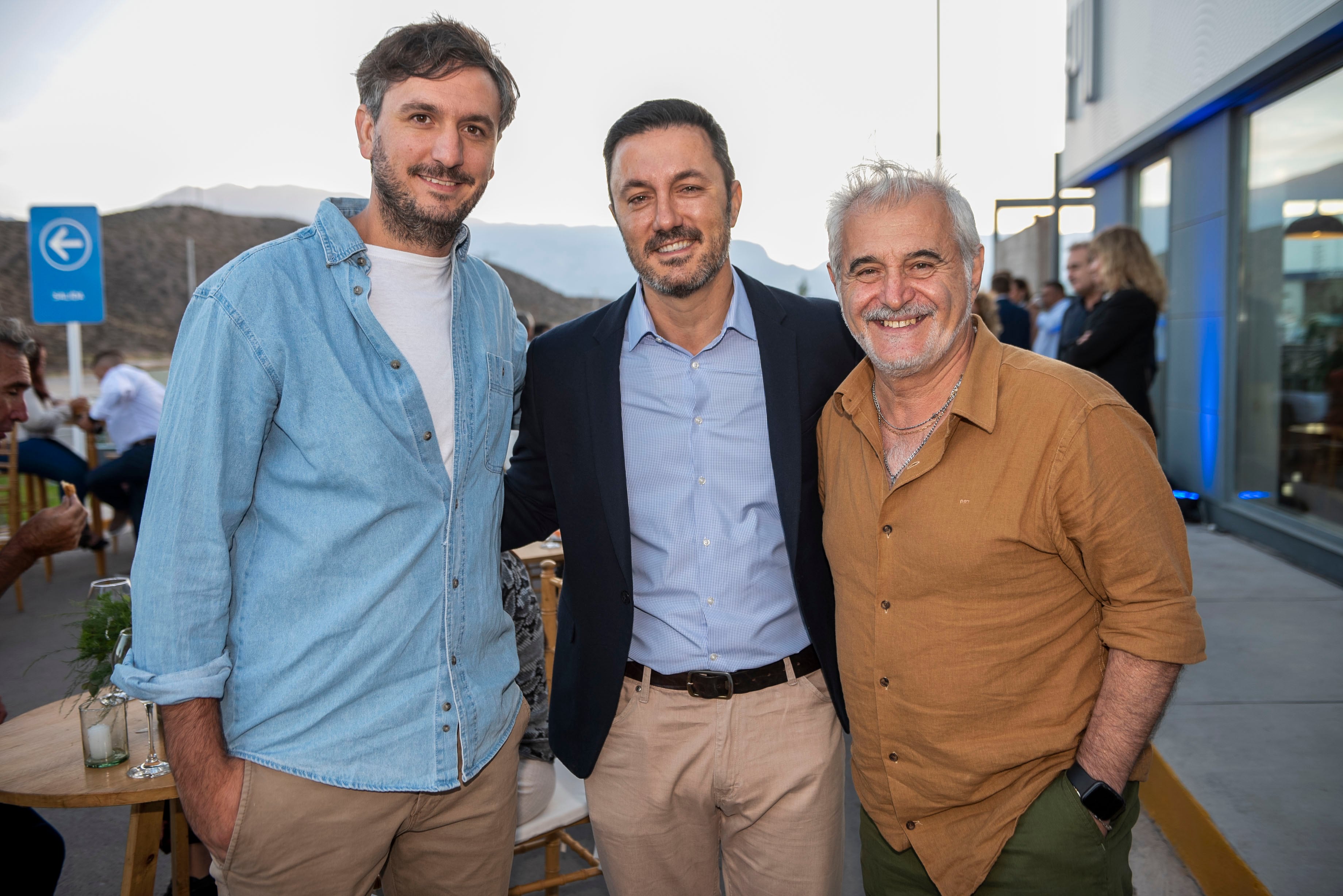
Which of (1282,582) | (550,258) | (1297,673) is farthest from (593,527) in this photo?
(550,258)

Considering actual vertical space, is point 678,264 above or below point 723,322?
above

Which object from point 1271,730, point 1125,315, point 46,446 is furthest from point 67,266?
point 1271,730

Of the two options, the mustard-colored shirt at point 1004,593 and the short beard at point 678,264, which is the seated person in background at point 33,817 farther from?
the mustard-colored shirt at point 1004,593

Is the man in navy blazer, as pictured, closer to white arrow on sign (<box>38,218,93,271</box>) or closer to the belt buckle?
the belt buckle

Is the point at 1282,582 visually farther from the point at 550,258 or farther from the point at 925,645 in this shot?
the point at 550,258

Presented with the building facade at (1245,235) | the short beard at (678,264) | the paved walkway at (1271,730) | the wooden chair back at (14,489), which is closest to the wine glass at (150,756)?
the short beard at (678,264)

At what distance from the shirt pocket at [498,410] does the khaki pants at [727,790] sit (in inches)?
23.9

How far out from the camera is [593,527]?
1.95m

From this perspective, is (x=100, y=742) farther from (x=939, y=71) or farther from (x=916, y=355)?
(x=939, y=71)

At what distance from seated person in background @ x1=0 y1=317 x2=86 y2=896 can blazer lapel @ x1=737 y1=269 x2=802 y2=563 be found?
196cm

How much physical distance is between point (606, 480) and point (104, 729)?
1.42m

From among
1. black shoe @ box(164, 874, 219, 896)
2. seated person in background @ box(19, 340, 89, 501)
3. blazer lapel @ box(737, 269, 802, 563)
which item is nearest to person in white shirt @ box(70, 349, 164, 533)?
seated person in background @ box(19, 340, 89, 501)

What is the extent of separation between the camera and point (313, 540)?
4.67ft

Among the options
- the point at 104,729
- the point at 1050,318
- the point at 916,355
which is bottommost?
the point at 104,729
